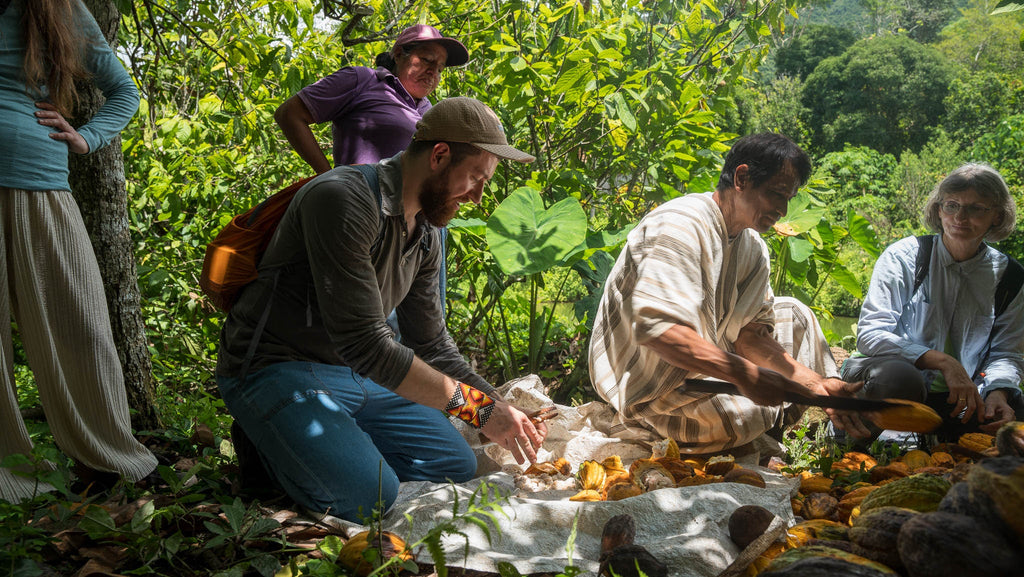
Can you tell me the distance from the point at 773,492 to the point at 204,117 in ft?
11.0

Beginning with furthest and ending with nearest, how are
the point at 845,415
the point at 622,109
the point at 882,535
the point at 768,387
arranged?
the point at 622,109, the point at 845,415, the point at 768,387, the point at 882,535

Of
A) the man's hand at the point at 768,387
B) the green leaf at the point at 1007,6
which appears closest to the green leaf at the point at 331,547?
the man's hand at the point at 768,387

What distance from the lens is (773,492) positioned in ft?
5.77

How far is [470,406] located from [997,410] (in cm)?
191

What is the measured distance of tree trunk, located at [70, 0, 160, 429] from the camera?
2529 millimetres

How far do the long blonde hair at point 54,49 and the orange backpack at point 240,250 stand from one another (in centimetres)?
64

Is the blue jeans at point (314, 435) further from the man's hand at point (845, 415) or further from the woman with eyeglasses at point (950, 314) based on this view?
the woman with eyeglasses at point (950, 314)

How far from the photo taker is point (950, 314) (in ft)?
9.56

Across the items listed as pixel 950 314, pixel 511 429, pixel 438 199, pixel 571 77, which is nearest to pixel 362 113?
pixel 438 199

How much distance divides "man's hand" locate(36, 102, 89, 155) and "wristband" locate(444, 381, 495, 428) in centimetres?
132

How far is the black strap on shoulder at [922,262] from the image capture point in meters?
2.92

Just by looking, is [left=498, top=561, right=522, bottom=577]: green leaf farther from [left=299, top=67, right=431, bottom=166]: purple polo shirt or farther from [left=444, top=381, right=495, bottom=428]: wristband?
[left=299, top=67, right=431, bottom=166]: purple polo shirt

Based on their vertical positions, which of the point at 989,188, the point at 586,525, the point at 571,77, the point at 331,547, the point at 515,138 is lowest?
the point at 331,547

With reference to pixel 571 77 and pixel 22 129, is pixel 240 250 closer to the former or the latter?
pixel 22 129
